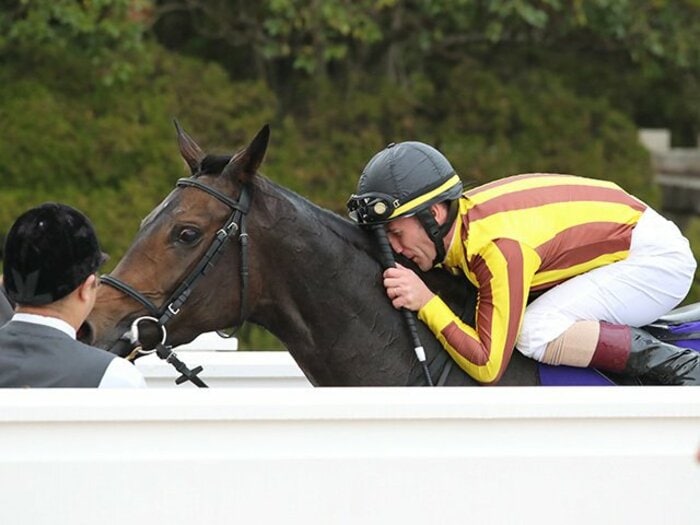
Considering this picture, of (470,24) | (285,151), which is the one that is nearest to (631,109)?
(470,24)

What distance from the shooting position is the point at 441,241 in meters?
3.95

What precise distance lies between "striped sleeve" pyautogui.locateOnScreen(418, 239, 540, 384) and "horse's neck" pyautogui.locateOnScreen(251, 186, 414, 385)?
0.79ft

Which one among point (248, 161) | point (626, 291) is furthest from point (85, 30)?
point (626, 291)

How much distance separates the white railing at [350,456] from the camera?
295 cm

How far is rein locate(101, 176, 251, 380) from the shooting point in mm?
3730

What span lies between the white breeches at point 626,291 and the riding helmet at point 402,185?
0.43 metres

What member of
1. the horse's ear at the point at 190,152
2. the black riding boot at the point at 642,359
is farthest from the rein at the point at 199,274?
the black riding boot at the point at 642,359

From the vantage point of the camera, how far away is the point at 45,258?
3176 mm

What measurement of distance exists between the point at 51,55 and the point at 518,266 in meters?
7.64

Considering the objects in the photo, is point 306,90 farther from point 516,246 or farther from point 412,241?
point 516,246

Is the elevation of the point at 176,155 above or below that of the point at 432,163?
below

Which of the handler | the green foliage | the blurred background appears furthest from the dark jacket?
the green foliage

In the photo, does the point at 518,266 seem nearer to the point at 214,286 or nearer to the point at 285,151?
the point at 214,286

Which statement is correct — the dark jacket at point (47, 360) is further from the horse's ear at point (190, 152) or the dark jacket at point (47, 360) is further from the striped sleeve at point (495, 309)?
the striped sleeve at point (495, 309)
